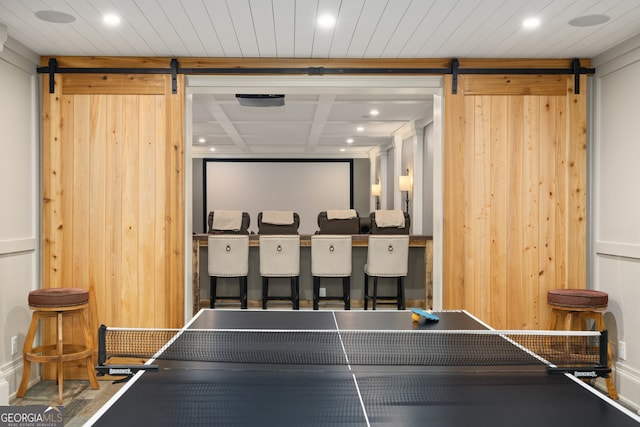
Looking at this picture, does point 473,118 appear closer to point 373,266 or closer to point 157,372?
point 373,266

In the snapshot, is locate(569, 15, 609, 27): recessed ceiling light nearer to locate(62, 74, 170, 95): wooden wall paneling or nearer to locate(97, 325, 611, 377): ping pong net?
locate(97, 325, 611, 377): ping pong net

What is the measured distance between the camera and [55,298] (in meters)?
3.93

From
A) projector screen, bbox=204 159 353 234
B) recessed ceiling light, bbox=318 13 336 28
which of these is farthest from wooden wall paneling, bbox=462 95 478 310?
projector screen, bbox=204 159 353 234

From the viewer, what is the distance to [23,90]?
13.6ft

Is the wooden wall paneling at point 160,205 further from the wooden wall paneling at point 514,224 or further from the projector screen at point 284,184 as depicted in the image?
the projector screen at point 284,184

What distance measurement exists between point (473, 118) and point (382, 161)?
7.43 m

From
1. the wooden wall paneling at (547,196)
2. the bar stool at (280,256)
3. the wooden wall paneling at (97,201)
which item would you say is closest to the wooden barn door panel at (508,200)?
the wooden wall paneling at (547,196)

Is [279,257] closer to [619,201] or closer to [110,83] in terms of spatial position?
[110,83]

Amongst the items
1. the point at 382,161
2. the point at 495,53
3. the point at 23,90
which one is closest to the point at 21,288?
the point at 23,90

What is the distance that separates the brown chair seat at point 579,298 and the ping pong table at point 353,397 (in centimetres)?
216

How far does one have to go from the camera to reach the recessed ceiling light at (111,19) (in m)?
3.37

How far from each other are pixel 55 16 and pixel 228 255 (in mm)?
2887

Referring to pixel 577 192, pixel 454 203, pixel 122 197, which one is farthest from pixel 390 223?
pixel 122 197

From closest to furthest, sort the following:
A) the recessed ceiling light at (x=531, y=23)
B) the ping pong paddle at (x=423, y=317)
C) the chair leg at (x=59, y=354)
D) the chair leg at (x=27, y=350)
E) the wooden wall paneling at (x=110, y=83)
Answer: the ping pong paddle at (x=423, y=317)
the recessed ceiling light at (x=531, y=23)
the chair leg at (x=59, y=354)
the chair leg at (x=27, y=350)
the wooden wall paneling at (x=110, y=83)
